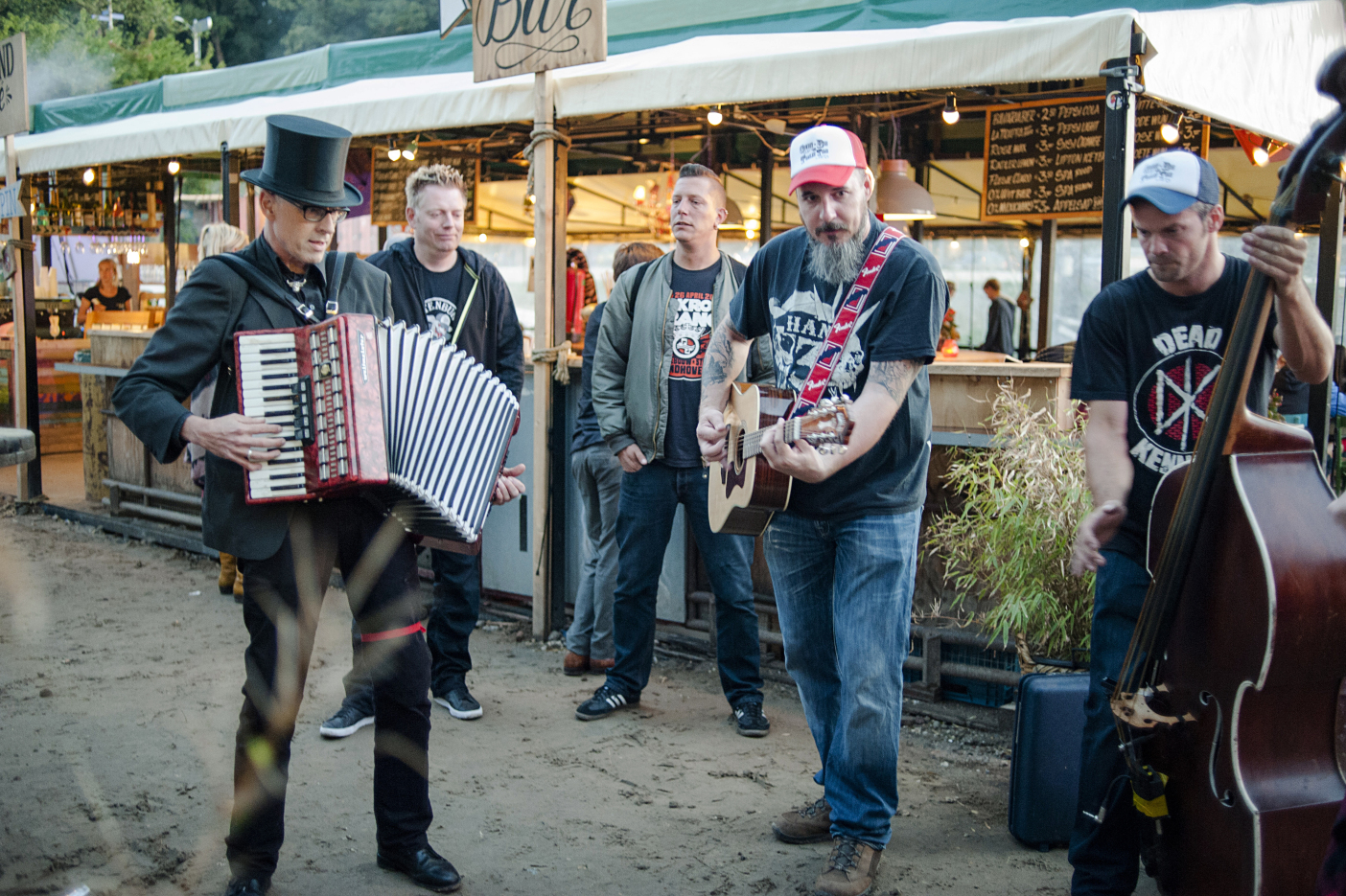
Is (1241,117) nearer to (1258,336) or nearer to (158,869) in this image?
(1258,336)

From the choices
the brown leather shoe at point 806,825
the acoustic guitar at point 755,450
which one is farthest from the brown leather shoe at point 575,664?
the brown leather shoe at point 806,825

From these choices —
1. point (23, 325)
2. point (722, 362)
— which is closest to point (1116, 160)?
point (722, 362)

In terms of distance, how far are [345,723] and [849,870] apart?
2232 millimetres

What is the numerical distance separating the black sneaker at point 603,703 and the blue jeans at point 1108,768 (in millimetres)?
2274

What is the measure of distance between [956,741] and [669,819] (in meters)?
1.39

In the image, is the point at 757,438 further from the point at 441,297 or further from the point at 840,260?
the point at 441,297

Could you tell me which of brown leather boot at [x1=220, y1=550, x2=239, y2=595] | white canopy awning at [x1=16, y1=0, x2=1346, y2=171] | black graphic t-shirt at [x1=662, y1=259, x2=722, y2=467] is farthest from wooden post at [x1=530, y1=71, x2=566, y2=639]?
brown leather boot at [x1=220, y1=550, x2=239, y2=595]

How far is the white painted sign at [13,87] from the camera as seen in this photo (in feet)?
29.1

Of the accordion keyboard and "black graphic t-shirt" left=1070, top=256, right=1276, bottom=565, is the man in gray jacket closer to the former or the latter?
"black graphic t-shirt" left=1070, top=256, right=1276, bottom=565

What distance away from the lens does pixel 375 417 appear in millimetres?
2961

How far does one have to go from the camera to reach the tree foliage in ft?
13.1

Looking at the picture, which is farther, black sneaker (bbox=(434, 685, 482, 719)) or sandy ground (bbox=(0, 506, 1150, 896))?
black sneaker (bbox=(434, 685, 482, 719))

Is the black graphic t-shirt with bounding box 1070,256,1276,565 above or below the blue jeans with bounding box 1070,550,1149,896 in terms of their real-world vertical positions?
above

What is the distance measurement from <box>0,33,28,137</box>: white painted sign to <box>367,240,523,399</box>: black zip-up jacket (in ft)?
18.9
